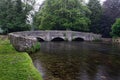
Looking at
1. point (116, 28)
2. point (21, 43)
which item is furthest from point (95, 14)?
point (21, 43)

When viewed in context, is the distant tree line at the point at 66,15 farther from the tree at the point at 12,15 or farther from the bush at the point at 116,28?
the bush at the point at 116,28

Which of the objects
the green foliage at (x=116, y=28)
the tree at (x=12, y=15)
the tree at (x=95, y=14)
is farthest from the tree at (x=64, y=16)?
the green foliage at (x=116, y=28)

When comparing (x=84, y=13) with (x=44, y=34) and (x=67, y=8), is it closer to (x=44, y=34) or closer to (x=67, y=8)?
(x=67, y=8)

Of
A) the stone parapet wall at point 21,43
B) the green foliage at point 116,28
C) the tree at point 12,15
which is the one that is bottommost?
the stone parapet wall at point 21,43

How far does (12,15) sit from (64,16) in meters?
11.3

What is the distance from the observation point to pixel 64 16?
1987 inches

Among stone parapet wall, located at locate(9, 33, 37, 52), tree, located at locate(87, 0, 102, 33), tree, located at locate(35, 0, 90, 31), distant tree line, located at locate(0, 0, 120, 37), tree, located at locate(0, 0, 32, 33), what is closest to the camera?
stone parapet wall, located at locate(9, 33, 37, 52)

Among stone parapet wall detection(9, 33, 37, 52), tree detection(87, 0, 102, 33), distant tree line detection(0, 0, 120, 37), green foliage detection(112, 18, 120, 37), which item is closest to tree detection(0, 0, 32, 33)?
distant tree line detection(0, 0, 120, 37)

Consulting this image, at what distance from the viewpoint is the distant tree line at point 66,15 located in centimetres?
4556

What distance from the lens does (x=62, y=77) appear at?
1225cm

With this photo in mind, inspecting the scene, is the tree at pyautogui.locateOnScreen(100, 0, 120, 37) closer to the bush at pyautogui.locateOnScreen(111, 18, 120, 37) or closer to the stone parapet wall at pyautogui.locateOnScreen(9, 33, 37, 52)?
the bush at pyautogui.locateOnScreen(111, 18, 120, 37)

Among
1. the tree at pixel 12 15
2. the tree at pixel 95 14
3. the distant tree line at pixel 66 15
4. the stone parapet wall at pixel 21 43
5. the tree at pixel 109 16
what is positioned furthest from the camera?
the tree at pixel 95 14

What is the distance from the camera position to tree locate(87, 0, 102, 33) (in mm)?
52375

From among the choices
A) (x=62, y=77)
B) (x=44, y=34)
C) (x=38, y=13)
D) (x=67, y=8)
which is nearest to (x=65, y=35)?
(x=44, y=34)
